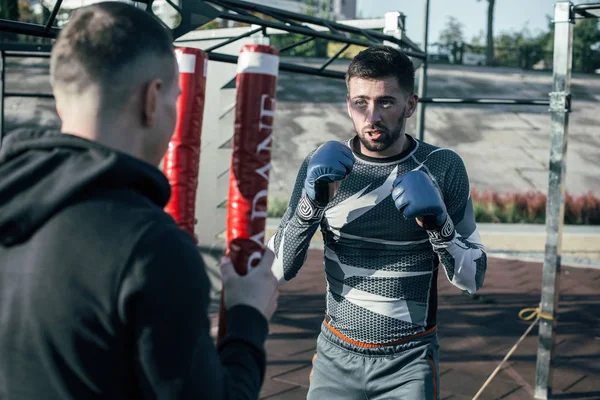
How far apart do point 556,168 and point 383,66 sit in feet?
6.65

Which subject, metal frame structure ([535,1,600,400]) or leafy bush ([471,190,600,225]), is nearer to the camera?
metal frame structure ([535,1,600,400])

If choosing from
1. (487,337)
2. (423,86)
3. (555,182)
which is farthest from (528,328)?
(423,86)

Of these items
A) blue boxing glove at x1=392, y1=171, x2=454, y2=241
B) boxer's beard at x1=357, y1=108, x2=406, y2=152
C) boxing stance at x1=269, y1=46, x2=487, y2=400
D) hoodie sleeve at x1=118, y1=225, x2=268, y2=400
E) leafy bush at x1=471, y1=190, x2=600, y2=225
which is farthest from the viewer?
leafy bush at x1=471, y1=190, x2=600, y2=225

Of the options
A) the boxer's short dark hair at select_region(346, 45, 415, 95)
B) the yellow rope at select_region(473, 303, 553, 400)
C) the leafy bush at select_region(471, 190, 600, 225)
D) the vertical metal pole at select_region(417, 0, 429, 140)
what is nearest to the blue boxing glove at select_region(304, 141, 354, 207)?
the boxer's short dark hair at select_region(346, 45, 415, 95)

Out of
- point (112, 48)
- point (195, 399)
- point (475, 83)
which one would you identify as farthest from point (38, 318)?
point (475, 83)

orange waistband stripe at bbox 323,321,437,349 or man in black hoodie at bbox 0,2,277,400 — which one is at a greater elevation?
man in black hoodie at bbox 0,2,277,400

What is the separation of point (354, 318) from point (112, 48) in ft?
5.14

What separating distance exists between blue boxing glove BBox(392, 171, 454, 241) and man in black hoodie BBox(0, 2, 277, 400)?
3.97 feet

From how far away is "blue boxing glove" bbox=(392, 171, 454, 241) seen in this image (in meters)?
2.17

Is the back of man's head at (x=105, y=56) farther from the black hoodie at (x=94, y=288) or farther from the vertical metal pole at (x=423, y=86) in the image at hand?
the vertical metal pole at (x=423, y=86)

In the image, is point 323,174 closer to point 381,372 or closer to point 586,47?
point 381,372

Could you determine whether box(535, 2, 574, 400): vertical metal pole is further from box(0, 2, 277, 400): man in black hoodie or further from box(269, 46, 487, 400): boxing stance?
box(0, 2, 277, 400): man in black hoodie

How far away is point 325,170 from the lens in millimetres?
2252

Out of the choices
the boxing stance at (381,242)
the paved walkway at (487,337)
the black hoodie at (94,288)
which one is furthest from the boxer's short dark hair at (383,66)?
the paved walkway at (487,337)
